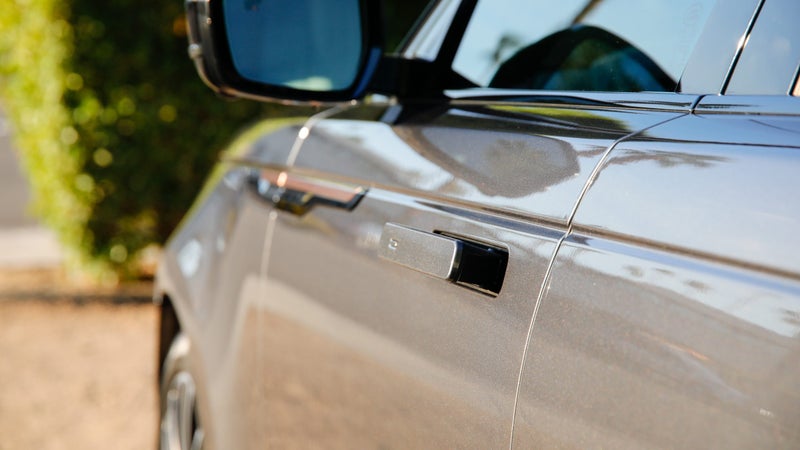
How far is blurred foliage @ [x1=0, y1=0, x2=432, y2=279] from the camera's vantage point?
665 cm

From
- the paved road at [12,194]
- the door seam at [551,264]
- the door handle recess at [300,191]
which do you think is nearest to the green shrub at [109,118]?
the paved road at [12,194]

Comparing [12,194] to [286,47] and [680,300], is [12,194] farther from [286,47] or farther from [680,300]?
[680,300]

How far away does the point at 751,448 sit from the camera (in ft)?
3.26

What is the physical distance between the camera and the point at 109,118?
680 centimetres

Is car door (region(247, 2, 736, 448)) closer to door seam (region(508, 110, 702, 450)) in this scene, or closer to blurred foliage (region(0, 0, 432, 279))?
door seam (region(508, 110, 702, 450))

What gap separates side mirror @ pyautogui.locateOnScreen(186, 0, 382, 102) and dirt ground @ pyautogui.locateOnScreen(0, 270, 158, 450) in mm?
2243

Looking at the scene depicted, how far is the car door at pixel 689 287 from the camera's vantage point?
1.02 metres

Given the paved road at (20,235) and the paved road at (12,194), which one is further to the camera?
the paved road at (12,194)

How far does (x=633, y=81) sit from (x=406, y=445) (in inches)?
29.7

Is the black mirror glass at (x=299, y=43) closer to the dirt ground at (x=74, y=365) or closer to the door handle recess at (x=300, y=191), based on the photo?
the door handle recess at (x=300, y=191)

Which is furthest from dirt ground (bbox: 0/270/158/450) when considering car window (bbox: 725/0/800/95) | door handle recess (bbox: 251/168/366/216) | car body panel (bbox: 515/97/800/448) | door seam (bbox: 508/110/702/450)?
car window (bbox: 725/0/800/95)

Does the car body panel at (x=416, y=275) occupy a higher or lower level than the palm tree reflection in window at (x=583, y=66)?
lower

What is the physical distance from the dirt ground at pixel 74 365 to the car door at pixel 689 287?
299 centimetres

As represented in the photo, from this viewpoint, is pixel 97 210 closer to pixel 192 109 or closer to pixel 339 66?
pixel 192 109
